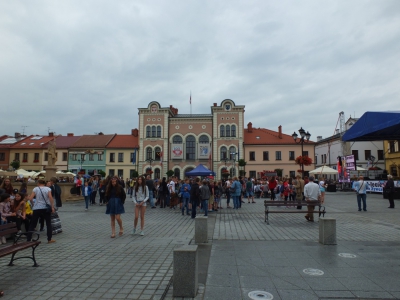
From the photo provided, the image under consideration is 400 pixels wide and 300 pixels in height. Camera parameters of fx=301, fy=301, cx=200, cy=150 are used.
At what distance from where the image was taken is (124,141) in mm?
60469

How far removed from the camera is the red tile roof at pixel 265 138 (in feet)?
184

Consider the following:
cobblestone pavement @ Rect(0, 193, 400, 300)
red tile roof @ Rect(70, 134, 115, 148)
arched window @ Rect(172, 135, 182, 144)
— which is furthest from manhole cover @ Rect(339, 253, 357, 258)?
red tile roof @ Rect(70, 134, 115, 148)

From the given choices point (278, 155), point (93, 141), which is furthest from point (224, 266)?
point (93, 141)

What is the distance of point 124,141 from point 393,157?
4654 cm

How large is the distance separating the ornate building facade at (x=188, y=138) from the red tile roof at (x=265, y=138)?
10.5ft

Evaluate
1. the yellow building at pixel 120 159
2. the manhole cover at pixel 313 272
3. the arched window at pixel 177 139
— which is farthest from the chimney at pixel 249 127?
the manhole cover at pixel 313 272

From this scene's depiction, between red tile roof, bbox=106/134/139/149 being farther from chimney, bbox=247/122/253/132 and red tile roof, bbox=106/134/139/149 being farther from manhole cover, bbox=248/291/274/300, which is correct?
manhole cover, bbox=248/291/274/300

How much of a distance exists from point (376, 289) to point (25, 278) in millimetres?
5948

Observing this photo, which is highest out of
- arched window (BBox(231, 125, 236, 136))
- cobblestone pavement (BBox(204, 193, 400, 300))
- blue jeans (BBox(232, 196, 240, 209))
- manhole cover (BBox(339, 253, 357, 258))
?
arched window (BBox(231, 125, 236, 136))

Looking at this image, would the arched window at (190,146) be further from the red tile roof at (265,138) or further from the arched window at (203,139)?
the red tile roof at (265,138)

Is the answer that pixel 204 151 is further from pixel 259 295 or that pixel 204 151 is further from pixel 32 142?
pixel 259 295

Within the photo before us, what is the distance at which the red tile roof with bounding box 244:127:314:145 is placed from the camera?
2202 inches

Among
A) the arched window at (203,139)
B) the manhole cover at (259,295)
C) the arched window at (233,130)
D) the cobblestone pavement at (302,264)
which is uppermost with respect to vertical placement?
the arched window at (233,130)

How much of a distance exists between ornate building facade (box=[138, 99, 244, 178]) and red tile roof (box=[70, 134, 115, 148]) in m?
8.82
